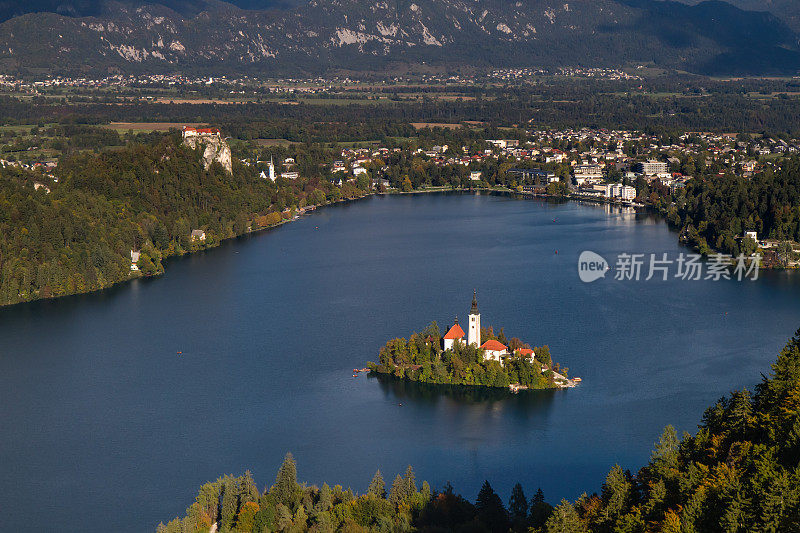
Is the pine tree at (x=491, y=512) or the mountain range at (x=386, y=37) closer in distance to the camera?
the pine tree at (x=491, y=512)

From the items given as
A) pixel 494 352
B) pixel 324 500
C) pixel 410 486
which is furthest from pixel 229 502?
pixel 494 352

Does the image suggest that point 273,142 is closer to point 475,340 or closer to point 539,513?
point 475,340

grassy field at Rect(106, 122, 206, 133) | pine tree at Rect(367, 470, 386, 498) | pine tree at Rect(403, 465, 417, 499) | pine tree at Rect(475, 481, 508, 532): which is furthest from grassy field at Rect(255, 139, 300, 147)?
pine tree at Rect(475, 481, 508, 532)

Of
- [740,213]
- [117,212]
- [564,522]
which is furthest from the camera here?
[740,213]

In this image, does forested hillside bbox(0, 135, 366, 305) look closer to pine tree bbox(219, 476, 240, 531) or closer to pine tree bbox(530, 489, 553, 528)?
pine tree bbox(219, 476, 240, 531)

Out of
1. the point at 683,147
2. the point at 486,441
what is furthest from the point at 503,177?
the point at 486,441

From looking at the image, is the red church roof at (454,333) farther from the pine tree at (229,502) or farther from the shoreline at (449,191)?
the shoreline at (449,191)

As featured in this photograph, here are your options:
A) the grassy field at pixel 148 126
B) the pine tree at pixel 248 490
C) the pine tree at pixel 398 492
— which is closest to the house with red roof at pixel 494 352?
the pine tree at pixel 398 492
